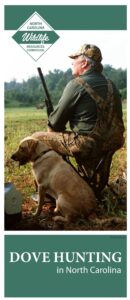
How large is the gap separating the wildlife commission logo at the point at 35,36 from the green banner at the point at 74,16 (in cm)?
6

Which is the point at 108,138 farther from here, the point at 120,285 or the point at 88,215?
the point at 120,285

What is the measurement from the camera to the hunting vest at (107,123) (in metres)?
9.26

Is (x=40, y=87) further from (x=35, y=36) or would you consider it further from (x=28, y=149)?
(x=28, y=149)

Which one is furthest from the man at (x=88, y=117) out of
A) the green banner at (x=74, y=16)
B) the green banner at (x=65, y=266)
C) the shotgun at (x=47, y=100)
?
the green banner at (x=65, y=266)

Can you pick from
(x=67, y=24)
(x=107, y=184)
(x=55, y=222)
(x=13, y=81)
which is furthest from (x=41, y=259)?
(x=67, y=24)

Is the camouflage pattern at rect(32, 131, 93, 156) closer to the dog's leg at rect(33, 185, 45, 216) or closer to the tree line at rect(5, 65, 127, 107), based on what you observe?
the tree line at rect(5, 65, 127, 107)

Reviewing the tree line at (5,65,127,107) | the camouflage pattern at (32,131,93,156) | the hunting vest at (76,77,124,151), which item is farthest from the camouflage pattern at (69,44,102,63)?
the camouflage pattern at (32,131,93,156)

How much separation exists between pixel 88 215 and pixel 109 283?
850 mm

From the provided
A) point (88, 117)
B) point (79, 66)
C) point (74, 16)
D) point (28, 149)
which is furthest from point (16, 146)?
point (74, 16)

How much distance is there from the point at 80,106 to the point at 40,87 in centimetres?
65

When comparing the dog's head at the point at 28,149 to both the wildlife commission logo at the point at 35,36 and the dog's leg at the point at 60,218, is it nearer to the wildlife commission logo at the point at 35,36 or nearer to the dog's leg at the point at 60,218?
the dog's leg at the point at 60,218

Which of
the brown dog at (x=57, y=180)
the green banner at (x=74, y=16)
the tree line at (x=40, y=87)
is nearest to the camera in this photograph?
the brown dog at (x=57, y=180)

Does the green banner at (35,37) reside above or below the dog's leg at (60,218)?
above

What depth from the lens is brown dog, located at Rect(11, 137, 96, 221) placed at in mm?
9117
